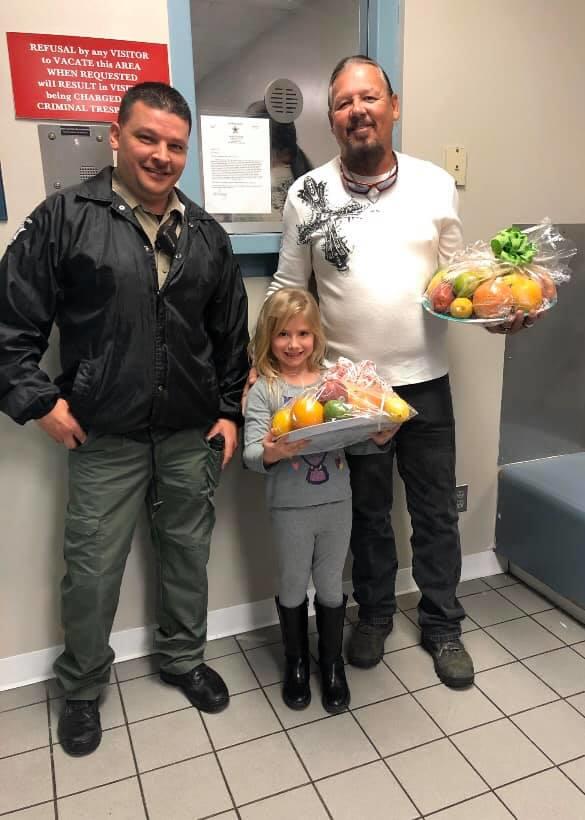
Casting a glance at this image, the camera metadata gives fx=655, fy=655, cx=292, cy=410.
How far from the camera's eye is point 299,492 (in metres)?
1.63

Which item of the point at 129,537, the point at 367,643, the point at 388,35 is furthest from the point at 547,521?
the point at 388,35

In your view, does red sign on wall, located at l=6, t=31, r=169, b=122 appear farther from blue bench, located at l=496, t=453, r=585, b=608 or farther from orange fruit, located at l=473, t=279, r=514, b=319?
blue bench, located at l=496, t=453, r=585, b=608

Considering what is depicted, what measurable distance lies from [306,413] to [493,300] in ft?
1.70

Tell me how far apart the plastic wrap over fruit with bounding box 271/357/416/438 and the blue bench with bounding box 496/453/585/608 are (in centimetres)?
88

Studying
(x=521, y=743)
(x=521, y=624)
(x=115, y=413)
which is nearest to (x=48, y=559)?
(x=115, y=413)

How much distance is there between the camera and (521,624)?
2.13 meters

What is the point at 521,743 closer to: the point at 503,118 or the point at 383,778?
the point at 383,778

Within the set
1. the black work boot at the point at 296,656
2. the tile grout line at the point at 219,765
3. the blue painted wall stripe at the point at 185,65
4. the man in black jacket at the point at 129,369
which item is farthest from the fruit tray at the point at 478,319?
the tile grout line at the point at 219,765

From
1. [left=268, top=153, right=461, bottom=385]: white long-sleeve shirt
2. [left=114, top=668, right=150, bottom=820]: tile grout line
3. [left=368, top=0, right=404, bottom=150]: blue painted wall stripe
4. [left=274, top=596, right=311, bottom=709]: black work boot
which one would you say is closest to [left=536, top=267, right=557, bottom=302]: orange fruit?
[left=268, top=153, right=461, bottom=385]: white long-sleeve shirt

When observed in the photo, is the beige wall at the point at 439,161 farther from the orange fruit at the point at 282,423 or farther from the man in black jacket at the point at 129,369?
the orange fruit at the point at 282,423

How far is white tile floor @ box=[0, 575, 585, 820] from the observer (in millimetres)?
1477

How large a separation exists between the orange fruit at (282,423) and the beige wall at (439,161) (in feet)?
1.76

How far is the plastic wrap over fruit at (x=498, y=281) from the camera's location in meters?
1.53

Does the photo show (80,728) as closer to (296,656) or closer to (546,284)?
(296,656)
